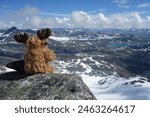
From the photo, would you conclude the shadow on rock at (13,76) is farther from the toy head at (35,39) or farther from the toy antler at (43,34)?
the toy antler at (43,34)

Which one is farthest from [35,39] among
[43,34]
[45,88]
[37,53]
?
[45,88]

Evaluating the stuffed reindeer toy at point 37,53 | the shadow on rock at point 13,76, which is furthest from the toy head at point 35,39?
the shadow on rock at point 13,76

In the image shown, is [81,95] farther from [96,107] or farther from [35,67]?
[35,67]

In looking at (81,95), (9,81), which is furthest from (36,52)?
(81,95)

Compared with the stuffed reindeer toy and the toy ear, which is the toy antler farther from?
the toy ear

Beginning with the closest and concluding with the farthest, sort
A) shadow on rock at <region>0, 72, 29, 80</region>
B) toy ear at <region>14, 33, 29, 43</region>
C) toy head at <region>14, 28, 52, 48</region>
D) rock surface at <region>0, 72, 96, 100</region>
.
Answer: rock surface at <region>0, 72, 96, 100</region> < shadow on rock at <region>0, 72, 29, 80</region> < toy head at <region>14, 28, 52, 48</region> < toy ear at <region>14, 33, 29, 43</region>

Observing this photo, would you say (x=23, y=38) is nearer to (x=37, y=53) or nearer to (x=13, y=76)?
(x=37, y=53)

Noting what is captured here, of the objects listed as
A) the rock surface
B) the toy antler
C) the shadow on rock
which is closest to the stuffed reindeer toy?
the toy antler
